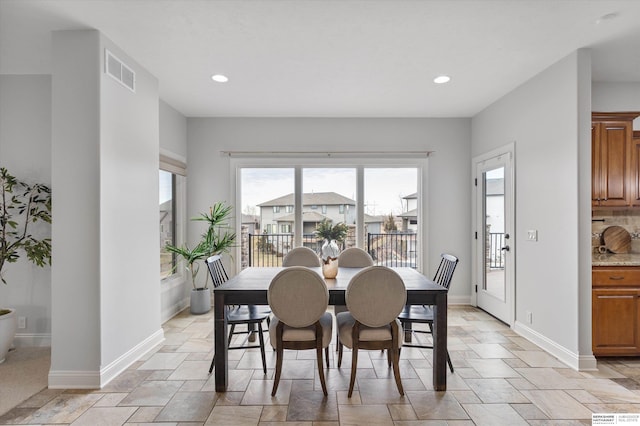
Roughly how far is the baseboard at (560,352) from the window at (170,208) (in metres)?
4.36

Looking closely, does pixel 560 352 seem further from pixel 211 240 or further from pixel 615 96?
pixel 211 240

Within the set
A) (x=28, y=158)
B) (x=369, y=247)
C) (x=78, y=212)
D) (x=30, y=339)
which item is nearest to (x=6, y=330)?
(x=30, y=339)

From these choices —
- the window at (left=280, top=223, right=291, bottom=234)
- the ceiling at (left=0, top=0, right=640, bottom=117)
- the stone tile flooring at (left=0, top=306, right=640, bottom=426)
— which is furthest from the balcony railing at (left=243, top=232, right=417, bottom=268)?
the ceiling at (left=0, top=0, right=640, bottom=117)

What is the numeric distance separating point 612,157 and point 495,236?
156 centimetres

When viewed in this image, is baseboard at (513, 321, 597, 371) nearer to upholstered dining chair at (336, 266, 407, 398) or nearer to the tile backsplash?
the tile backsplash

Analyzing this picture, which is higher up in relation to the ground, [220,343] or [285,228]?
[285,228]

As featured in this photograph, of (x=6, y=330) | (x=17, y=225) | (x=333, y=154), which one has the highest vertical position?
(x=333, y=154)

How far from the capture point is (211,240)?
15.7 ft

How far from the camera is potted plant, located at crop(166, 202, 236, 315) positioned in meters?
4.66

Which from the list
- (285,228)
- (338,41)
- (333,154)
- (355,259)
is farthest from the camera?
(285,228)

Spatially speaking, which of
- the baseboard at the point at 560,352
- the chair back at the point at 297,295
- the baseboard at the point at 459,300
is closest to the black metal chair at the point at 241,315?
the chair back at the point at 297,295

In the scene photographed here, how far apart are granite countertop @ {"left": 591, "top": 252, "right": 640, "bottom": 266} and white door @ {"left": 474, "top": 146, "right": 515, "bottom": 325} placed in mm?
848

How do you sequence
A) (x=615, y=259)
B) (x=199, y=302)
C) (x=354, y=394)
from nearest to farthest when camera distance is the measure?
1. (x=354, y=394)
2. (x=615, y=259)
3. (x=199, y=302)

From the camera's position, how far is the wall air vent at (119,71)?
9.47ft
